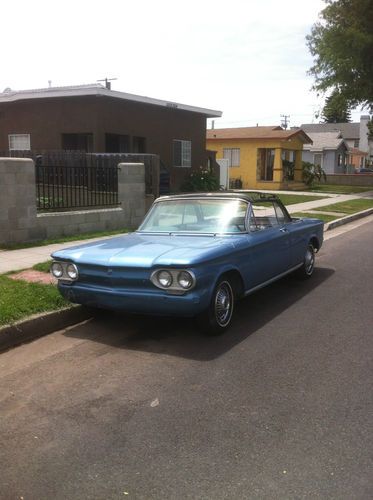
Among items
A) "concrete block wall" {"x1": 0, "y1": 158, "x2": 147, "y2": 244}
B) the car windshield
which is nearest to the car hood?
the car windshield

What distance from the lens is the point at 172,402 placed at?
12.8ft

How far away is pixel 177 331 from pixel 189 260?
99cm

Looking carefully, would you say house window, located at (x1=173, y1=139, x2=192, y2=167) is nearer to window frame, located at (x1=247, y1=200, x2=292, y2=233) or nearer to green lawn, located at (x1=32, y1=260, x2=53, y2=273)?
green lawn, located at (x1=32, y1=260, x2=53, y2=273)

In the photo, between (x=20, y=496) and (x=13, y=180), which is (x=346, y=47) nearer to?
(x=13, y=180)

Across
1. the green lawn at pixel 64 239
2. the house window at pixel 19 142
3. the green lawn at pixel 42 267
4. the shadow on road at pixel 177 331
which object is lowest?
the shadow on road at pixel 177 331

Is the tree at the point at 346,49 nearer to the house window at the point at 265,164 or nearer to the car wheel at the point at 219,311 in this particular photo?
the house window at the point at 265,164

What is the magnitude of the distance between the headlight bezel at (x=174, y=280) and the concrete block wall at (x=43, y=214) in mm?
5641

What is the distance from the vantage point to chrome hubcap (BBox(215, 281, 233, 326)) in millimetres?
5332

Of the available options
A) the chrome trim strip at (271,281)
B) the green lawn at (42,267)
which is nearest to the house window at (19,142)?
the green lawn at (42,267)

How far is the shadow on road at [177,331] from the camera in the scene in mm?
5035

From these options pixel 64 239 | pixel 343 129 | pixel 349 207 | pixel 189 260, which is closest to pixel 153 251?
pixel 189 260

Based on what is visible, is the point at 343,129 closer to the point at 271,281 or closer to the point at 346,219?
the point at 346,219

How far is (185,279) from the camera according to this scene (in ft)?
16.1

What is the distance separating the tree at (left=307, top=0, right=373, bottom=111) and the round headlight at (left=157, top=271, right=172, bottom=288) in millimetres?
27813
